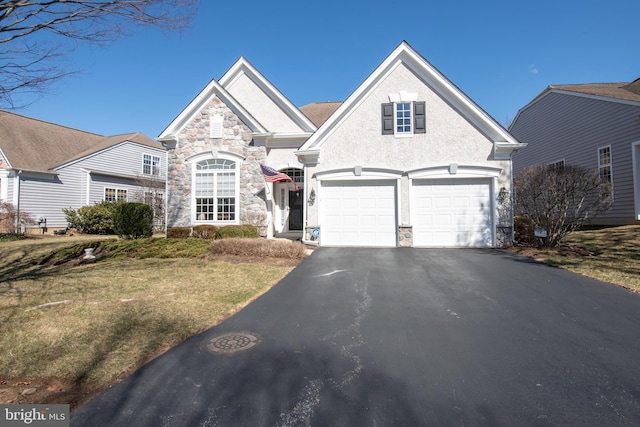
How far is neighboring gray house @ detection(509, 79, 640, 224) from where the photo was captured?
14766 mm

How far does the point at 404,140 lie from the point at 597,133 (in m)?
11.3

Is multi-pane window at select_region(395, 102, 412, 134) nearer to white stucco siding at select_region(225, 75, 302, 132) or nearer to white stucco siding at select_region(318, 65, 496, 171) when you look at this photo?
white stucco siding at select_region(318, 65, 496, 171)

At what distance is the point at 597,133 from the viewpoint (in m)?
16.5

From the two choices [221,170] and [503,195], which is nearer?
[503,195]

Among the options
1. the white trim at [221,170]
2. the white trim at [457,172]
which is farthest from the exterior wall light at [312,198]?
the white trim at [221,170]

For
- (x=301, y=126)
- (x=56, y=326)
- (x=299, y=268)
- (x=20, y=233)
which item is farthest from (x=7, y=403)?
(x=20, y=233)

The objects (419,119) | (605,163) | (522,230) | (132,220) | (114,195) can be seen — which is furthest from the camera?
(114,195)

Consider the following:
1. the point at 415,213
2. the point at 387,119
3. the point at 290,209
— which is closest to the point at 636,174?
the point at 415,213

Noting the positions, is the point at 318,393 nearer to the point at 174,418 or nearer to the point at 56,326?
the point at 174,418

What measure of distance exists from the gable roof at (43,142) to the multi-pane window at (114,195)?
2.94 meters

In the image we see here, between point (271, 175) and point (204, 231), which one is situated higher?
point (271, 175)

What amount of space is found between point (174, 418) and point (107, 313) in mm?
3322

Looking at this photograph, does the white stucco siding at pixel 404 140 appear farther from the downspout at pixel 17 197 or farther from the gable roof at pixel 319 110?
the downspout at pixel 17 197

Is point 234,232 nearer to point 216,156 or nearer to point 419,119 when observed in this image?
point 216,156
